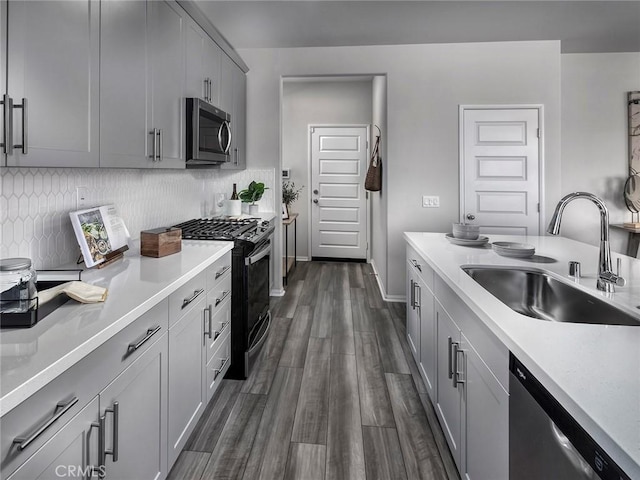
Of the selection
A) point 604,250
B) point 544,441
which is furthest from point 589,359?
point 604,250

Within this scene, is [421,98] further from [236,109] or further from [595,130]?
[595,130]

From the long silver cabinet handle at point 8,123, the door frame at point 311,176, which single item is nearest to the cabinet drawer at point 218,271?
the long silver cabinet handle at point 8,123

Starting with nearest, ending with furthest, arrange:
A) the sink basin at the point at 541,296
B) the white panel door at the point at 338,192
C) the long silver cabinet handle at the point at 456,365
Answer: the sink basin at the point at 541,296 → the long silver cabinet handle at the point at 456,365 → the white panel door at the point at 338,192

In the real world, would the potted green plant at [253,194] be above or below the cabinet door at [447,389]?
above

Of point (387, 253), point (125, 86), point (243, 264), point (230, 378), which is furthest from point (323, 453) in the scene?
point (387, 253)

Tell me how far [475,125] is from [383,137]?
3.17 ft

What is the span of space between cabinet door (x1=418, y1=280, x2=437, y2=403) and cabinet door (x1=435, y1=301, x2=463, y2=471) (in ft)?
0.29

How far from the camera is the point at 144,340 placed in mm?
1259

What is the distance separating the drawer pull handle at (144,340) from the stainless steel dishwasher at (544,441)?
112 centimetres

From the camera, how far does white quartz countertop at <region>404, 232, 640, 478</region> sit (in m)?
0.63

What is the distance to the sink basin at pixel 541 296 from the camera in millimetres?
1403

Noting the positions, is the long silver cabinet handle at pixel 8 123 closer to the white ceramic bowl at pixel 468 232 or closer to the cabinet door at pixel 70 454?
the cabinet door at pixel 70 454

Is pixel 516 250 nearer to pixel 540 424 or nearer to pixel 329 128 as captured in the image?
pixel 540 424

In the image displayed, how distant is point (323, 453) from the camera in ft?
5.81
